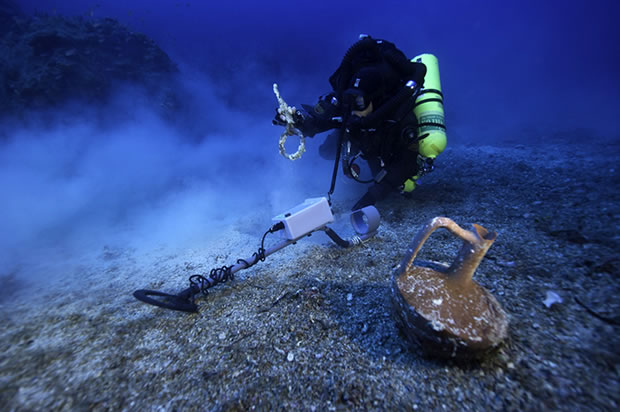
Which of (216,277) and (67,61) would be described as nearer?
(216,277)

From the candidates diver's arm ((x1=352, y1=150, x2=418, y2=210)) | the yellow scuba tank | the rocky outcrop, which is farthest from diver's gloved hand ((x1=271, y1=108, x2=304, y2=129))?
the rocky outcrop

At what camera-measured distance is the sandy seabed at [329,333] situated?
1.15 meters

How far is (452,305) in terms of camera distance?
3.89 ft

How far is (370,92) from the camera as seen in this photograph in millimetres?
3336

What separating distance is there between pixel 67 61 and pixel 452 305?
44.9 feet

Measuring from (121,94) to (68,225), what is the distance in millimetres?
6577

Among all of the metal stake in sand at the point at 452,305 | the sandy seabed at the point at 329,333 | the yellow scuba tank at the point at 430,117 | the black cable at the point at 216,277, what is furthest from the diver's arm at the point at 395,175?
the metal stake in sand at the point at 452,305

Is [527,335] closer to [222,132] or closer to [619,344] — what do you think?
[619,344]

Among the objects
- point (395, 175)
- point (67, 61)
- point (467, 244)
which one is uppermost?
point (67, 61)

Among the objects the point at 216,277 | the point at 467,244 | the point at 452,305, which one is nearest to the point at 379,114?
the point at 467,244

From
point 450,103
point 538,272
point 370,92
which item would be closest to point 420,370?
point 538,272

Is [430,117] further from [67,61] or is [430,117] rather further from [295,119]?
[67,61]

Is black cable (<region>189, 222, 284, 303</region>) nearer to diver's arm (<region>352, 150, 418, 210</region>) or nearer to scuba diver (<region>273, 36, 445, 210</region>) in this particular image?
scuba diver (<region>273, 36, 445, 210</region>)

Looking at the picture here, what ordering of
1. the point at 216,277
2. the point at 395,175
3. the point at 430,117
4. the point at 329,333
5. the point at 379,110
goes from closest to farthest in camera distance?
the point at 329,333, the point at 216,277, the point at 379,110, the point at 430,117, the point at 395,175
